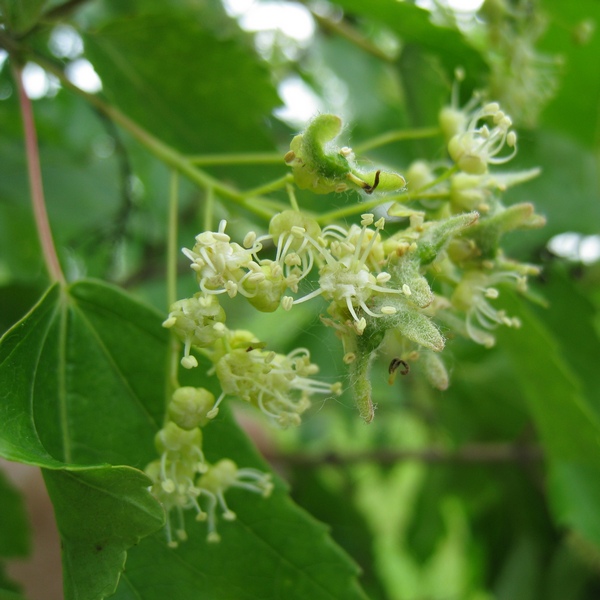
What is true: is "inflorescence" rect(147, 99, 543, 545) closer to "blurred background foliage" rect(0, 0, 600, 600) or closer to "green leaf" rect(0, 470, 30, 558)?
"blurred background foliage" rect(0, 0, 600, 600)

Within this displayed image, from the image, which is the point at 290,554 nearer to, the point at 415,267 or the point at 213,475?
the point at 213,475

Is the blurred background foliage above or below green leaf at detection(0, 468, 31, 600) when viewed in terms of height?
above

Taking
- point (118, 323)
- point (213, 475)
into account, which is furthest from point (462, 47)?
point (213, 475)

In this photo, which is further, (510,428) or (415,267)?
(510,428)

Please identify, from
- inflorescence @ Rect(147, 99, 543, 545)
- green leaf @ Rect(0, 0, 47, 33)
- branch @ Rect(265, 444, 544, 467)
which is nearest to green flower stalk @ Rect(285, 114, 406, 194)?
inflorescence @ Rect(147, 99, 543, 545)

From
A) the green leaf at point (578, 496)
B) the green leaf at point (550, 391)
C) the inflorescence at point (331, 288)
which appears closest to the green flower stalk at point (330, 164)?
the inflorescence at point (331, 288)

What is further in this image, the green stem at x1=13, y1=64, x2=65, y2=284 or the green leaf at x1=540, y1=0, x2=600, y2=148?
the green leaf at x1=540, y1=0, x2=600, y2=148

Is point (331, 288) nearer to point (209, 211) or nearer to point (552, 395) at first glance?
point (209, 211)
